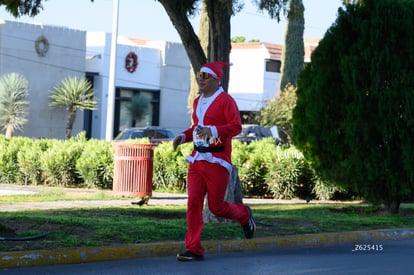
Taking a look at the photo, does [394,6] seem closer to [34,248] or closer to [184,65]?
[34,248]

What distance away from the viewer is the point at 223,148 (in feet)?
29.8

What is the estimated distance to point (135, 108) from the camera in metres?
49.6

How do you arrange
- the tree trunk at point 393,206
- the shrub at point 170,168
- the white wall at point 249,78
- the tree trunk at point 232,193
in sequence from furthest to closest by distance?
the white wall at point 249,78 < the shrub at point 170,168 < the tree trunk at point 393,206 < the tree trunk at point 232,193

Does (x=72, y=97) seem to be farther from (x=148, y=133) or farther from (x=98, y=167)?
(x=98, y=167)

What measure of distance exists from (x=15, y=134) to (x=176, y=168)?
23245mm

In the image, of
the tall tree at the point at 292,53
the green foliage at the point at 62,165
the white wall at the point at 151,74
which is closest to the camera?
the green foliage at the point at 62,165

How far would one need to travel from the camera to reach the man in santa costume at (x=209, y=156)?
8984mm

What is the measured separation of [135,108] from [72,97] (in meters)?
7.14

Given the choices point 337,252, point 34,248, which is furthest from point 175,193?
point 34,248

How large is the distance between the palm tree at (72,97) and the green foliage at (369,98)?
97.5 feet

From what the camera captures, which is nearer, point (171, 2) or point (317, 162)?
point (171, 2)

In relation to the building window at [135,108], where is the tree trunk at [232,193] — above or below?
below

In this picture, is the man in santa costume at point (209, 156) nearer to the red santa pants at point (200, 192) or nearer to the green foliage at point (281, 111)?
the red santa pants at point (200, 192)

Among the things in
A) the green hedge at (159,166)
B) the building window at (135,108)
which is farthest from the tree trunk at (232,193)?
the building window at (135,108)
